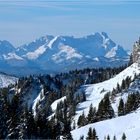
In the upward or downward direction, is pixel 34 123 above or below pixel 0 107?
below

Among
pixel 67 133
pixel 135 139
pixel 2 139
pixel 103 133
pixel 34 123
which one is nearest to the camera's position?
pixel 2 139

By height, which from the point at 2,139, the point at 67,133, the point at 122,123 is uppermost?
the point at 2,139

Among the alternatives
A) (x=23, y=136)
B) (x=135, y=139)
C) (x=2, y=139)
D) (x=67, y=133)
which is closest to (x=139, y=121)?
(x=135, y=139)

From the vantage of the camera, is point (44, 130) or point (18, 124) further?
point (44, 130)

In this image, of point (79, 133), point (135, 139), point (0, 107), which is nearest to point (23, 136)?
point (0, 107)

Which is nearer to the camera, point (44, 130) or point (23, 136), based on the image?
point (23, 136)

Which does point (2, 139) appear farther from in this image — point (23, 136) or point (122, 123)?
point (122, 123)

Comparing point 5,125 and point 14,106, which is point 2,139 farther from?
point 14,106

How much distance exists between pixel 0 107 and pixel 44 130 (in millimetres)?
23959

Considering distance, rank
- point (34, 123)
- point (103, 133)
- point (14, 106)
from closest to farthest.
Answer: point (14, 106) → point (34, 123) → point (103, 133)

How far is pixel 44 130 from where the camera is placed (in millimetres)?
109375

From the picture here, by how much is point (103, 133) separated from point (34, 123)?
61495 mm

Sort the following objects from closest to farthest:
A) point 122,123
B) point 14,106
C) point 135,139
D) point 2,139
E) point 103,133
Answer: point 2,139, point 14,106, point 135,139, point 103,133, point 122,123

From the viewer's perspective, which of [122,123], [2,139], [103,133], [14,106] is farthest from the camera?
[122,123]
